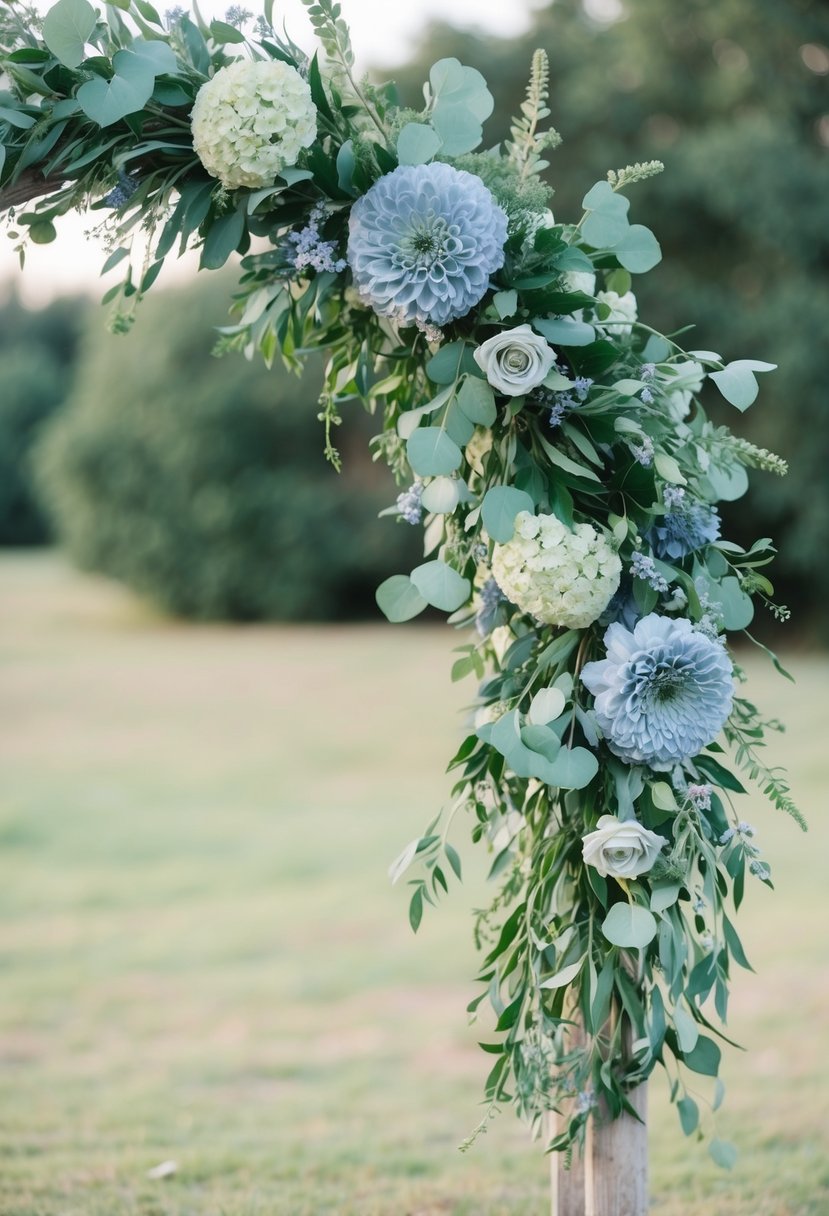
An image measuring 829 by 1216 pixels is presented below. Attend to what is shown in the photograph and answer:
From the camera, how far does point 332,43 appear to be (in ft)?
5.57

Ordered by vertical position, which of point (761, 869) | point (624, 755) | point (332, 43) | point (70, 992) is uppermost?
point (332, 43)

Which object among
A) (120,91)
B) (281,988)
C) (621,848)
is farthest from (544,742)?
(281,988)

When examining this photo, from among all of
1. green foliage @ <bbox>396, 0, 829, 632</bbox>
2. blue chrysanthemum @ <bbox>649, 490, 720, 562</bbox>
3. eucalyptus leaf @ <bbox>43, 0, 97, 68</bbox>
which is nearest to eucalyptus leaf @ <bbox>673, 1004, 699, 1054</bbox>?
blue chrysanthemum @ <bbox>649, 490, 720, 562</bbox>

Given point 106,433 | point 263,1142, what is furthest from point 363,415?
point 263,1142

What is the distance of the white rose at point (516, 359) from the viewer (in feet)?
5.32

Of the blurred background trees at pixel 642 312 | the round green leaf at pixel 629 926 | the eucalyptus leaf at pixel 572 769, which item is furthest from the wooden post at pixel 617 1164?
the blurred background trees at pixel 642 312

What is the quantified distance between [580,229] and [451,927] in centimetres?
409

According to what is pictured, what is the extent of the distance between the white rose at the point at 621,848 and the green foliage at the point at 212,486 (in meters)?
12.4

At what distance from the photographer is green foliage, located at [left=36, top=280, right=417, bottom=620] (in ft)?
47.0

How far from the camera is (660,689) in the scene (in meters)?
1.66

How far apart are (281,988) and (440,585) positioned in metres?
3.28

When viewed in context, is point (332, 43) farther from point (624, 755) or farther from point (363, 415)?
point (363, 415)

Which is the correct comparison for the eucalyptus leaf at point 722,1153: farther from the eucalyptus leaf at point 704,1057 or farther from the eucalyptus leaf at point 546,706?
the eucalyptus leaf at point 546,706

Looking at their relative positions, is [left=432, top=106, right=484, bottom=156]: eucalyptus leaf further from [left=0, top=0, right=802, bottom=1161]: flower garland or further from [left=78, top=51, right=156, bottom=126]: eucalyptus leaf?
[left=78, top=51, right=156, bottom=126]: eucalyptus leaf
